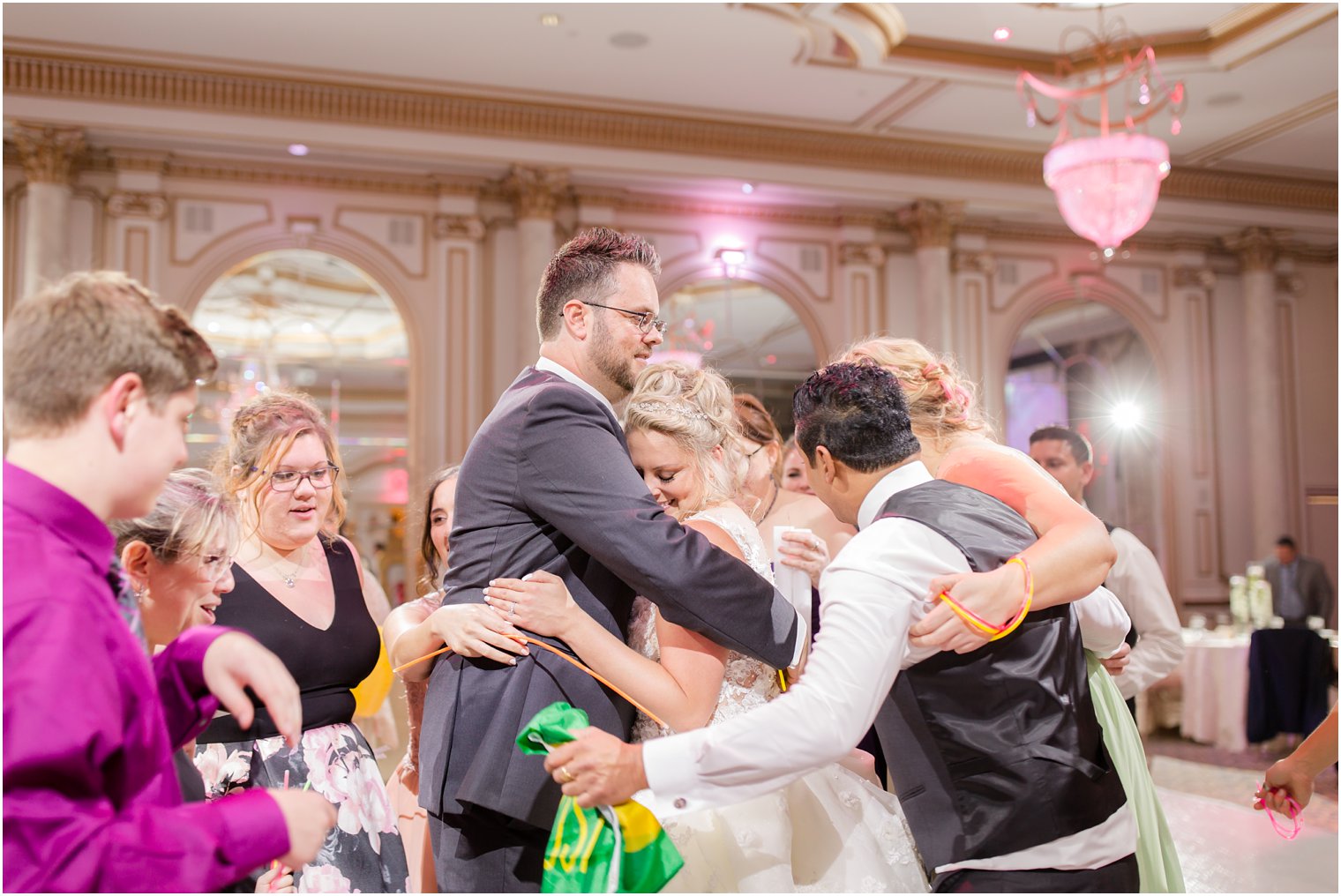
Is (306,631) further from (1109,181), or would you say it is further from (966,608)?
(1109,181)

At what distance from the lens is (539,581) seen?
178 cm

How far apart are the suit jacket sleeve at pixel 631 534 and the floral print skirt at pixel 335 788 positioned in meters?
0.79

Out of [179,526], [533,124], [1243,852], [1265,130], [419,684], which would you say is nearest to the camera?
[179,526]

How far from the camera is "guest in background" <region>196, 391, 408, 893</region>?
212cm

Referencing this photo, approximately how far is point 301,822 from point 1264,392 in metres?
11.4

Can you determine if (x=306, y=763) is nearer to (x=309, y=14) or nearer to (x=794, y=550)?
(x=794, y=550)

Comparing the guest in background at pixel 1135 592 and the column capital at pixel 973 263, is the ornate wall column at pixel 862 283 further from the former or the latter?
the guest in background at pixel 1135 592

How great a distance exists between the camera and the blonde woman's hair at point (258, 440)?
2.33 m

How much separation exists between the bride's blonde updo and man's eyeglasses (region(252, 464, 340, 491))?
2.39ft

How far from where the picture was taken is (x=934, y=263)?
970 centimetres

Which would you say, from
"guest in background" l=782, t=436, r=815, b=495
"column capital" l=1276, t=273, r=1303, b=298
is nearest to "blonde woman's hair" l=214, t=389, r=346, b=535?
"guest in background" l=782, t=436, r=815, b=495

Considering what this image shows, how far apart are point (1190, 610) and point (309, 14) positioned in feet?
30.3

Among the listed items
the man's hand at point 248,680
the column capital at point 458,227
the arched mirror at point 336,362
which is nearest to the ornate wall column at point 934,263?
the column capital at point 458,227

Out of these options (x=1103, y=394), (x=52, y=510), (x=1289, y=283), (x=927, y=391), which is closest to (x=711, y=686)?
(x=927, y=391)
